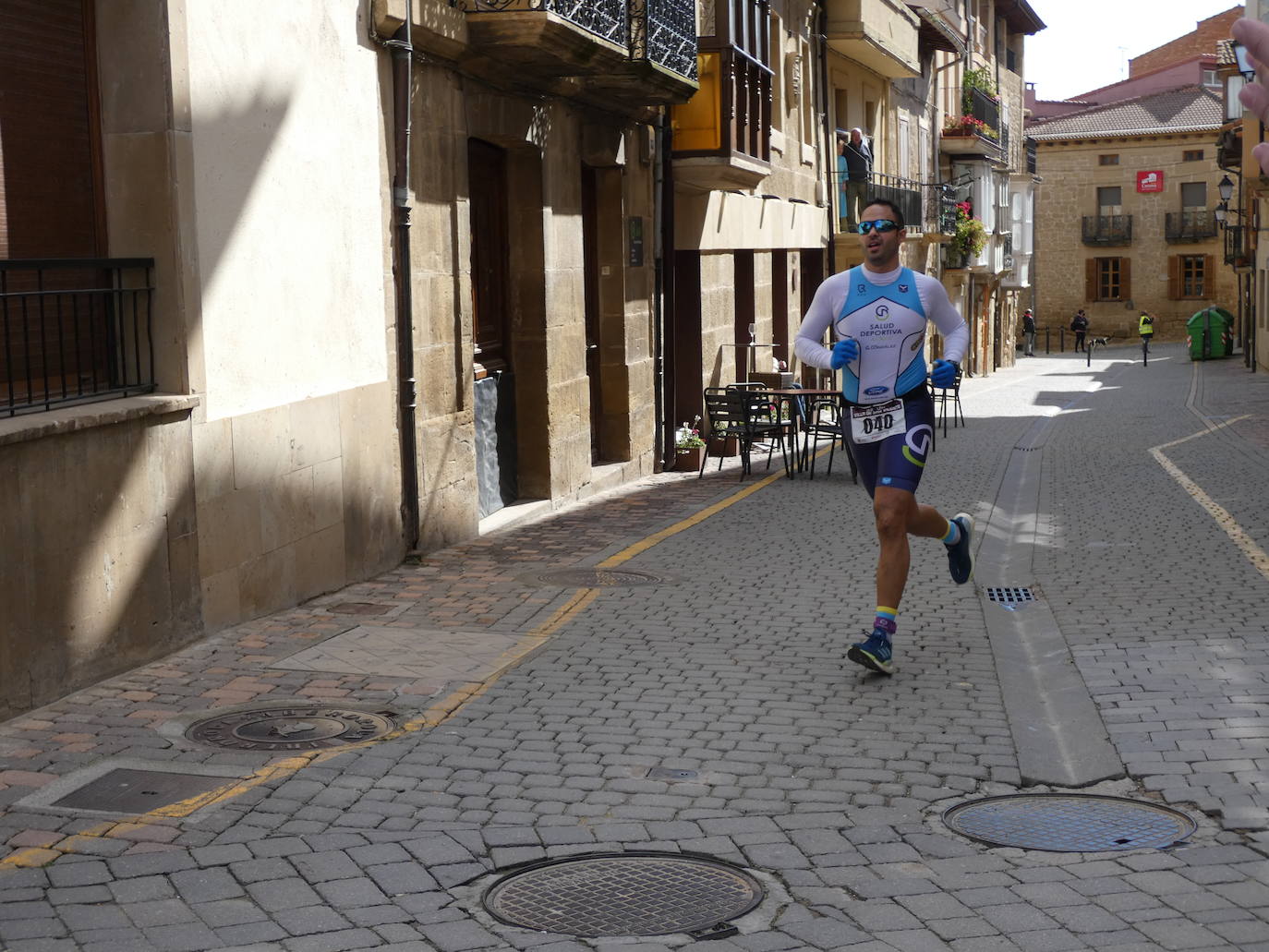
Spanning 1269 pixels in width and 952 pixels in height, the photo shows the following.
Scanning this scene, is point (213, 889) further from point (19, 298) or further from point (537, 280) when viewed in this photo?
point (537, 280)

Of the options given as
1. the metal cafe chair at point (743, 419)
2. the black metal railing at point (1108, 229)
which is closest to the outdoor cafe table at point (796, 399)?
the metal cafe chair at point (743, 419)

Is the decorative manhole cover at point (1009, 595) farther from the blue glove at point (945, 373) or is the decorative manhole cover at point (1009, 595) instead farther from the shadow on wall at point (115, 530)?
the shadow on wall at point (115, 530)

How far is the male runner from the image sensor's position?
7348mm

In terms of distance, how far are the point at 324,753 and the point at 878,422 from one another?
113 inches

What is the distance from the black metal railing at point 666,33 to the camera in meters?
14.2

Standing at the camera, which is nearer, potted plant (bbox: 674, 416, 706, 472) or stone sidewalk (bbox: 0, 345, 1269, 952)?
stone sidewalk (bbox: 0, 345, 1269, 952)

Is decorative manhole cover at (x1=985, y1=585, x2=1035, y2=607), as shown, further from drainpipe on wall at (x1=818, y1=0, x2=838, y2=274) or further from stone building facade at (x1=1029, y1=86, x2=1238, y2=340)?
stone building facade at (x1=1029, y1=86, x2=1238, y2=340)

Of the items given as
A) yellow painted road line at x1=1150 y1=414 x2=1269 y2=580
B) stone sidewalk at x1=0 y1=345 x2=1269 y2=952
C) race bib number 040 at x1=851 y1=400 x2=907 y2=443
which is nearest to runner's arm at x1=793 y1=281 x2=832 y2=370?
race bib number 040 at x1=851 y1=400 x2=907 y2=443

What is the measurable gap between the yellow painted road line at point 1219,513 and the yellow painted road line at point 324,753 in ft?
13.8

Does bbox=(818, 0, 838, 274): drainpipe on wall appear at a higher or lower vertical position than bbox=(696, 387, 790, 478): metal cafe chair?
higher

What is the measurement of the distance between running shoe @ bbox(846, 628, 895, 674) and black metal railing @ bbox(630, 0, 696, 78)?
8.15 metres

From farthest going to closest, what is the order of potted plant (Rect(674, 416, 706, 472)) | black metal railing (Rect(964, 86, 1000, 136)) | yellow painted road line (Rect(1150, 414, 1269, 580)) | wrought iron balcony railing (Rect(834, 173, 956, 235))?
1. black metal railing (Rect(964, 86, 1000, 136))
2. wrought iron balcony railing (Rect(834, 173, 956, 235))
3. potted plant (Rect(674, 416, 706, 472))
4. yellow painted road line (Rect(1150, 414, 1269, 580))

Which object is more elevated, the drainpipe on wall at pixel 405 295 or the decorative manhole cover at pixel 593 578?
the drainpipe on wall at pixel 405 295

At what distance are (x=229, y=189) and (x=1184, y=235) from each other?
6621 centimetres
